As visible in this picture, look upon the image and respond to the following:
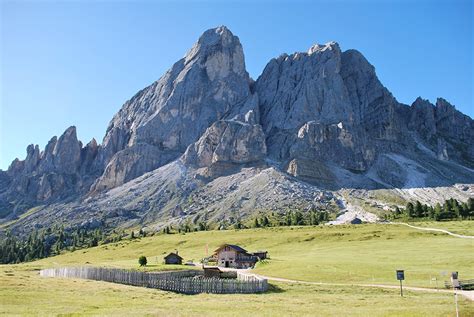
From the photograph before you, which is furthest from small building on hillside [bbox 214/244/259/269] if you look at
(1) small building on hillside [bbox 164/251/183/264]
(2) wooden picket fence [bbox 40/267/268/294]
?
(2) wooden picket fence [bbox 40/267/268/294]

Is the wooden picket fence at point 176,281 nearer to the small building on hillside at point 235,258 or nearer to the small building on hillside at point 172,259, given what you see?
the small building on hillside at point 235,258

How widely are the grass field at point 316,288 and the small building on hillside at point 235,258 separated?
12.0 meters

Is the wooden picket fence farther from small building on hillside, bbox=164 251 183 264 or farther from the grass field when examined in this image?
small building on hillside, bbox=164 251 183 264

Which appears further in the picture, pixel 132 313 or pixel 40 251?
pixel 40 251

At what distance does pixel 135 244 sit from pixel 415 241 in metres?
82.0

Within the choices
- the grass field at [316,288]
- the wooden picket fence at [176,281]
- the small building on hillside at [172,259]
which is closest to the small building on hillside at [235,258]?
the small building on hillside at [172,259]

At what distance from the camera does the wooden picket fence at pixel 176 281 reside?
167 ft

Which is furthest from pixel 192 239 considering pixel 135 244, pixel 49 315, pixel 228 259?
pixel 49 315

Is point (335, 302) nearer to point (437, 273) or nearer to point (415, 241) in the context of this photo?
point (437, 273)

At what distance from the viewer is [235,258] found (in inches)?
3711

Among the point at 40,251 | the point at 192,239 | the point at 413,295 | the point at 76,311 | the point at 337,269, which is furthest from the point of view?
the point at 40,251

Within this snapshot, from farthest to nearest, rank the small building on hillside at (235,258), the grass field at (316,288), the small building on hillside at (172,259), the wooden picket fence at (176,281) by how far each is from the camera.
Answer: the small building on hillside at (172,259) → the small building on hillside at (235,258) → the wooden picket fence at (176,281) → the grass field at (316,288)

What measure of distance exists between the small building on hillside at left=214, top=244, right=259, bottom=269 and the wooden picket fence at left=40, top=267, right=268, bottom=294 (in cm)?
2874

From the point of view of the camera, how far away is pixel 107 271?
5897 centimetres
